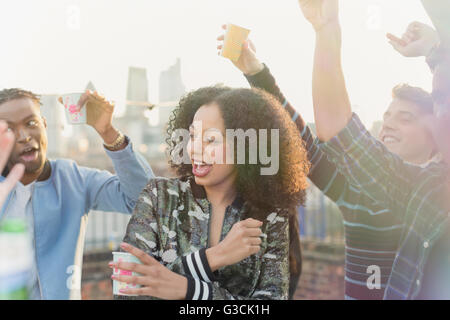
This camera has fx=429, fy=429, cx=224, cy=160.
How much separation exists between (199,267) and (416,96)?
0.94 meters

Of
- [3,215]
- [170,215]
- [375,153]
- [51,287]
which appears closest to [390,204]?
[375,153]

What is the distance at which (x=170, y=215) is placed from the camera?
1.27 meters

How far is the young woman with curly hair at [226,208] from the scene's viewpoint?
1.14m

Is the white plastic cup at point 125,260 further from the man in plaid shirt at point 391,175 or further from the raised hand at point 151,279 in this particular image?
the man in plaid shirt at point 391,175

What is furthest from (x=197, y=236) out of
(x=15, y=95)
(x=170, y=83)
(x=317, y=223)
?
(x=317, y=223)

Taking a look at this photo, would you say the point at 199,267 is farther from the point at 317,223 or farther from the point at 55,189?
the point at 317,223

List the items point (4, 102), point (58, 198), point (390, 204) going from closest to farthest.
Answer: point (390, 204) → point (4, 102) → point (58, 198)

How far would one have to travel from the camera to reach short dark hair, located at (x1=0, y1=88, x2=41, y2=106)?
1.47m

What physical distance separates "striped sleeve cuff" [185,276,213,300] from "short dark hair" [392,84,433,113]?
93cm

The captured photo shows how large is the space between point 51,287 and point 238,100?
0.92 m

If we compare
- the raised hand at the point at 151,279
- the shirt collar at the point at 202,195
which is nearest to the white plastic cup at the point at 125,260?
the raised hand at the point at 151,279

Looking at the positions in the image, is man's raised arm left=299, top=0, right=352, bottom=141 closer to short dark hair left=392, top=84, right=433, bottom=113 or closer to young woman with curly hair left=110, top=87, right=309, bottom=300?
young woman with curly hair left=110, top=87, right=309, bottom=300

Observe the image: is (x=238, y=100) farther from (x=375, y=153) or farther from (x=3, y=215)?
(x=3, y=215)
